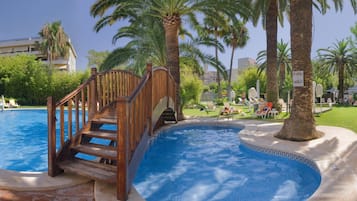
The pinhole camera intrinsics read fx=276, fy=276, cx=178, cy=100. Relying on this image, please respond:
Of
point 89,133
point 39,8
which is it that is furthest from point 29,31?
point 89,133

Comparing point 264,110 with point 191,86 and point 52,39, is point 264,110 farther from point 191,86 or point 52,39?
point 52,39

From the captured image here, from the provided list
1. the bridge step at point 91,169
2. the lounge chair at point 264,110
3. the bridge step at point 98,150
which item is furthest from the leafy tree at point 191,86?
the bridge step at point 91,169

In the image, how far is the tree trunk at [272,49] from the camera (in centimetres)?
1427

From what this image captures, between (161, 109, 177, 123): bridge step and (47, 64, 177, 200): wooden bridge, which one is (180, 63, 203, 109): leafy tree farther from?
(47, 64, 177, 200): wooden bridge

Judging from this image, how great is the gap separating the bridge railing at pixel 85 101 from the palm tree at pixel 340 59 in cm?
2581

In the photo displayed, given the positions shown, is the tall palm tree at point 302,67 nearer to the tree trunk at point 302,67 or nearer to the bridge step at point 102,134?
the tree trunk at point 302,67

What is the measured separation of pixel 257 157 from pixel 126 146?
163 inches

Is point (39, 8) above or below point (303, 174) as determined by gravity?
above

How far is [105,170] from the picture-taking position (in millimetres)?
4449

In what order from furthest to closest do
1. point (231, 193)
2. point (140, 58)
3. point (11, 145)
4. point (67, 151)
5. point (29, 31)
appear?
point (29, 31)
point (140, 58)
point (11, 145)
point (67, 151)
point (231, 193)

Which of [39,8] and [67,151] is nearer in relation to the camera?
[67,151]

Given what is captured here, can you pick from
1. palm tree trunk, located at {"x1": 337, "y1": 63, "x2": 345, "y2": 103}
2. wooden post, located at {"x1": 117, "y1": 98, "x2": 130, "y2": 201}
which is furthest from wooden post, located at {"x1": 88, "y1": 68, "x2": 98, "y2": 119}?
palm tree trunk, located at {"x1": 337, "y1": 63, "x2": 345, "y2": 103}

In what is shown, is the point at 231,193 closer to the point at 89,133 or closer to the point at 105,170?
the point at 105,170

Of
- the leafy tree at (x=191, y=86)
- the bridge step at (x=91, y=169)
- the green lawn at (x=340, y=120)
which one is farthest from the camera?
the leafy tree at (x=191, y=86)
